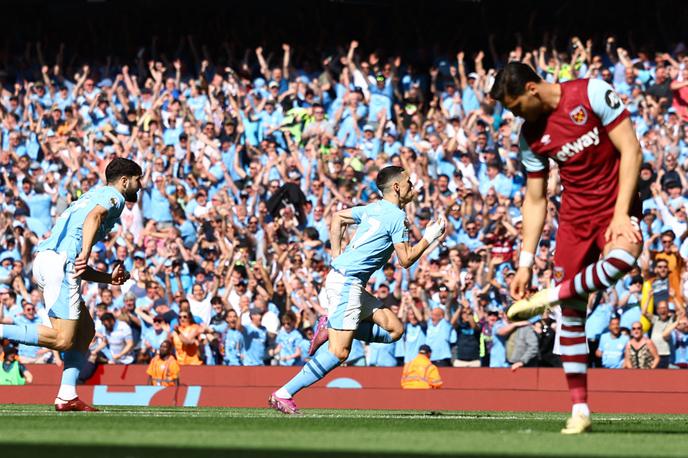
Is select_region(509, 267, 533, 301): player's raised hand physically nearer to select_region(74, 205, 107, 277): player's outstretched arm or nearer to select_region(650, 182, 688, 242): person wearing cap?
select_region(74, 205, 107, 277): player's outstretched arm

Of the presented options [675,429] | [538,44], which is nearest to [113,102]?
[538,44]

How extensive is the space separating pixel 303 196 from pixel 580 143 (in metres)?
13.4

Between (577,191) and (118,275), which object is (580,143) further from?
(118,275)

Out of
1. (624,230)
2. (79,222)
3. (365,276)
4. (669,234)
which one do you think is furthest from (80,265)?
(669,234)

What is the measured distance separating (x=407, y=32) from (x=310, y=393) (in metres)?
10.8

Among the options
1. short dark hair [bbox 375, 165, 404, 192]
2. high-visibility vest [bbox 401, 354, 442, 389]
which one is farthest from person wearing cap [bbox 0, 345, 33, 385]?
short dark hair [bbox 375, 165, 404, 192]

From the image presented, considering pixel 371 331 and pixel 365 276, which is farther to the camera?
pixel 371 331

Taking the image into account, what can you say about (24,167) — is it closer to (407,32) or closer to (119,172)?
(407,32)

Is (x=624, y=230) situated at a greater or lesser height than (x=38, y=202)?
lesser

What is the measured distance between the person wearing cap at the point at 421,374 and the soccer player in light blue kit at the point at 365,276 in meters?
5.59

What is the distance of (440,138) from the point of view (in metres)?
22.3

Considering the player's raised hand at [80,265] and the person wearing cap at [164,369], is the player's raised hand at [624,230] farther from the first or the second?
the person wearing cap at [164,369]

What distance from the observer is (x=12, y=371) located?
63.9ft

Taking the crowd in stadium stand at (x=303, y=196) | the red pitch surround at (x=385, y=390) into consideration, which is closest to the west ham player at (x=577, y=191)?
the red pitch surround at (x=385, y=390)
